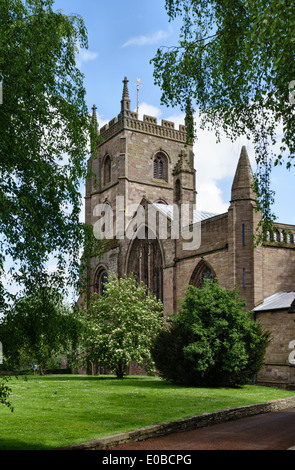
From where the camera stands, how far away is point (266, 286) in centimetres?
2858

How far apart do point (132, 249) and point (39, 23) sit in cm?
3359

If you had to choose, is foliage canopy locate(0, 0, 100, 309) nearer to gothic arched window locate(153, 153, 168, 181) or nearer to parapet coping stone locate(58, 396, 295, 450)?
parapet coping stone locate(58, 396, 295, 450)

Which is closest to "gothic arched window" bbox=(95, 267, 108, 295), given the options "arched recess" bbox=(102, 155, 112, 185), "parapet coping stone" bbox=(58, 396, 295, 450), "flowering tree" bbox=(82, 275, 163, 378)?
"arched recess" bbox=(102, 155, 112, 185)

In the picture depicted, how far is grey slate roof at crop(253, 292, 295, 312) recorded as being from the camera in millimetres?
25922

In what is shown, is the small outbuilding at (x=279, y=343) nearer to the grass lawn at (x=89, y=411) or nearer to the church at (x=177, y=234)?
the church at (x=177, y=234)

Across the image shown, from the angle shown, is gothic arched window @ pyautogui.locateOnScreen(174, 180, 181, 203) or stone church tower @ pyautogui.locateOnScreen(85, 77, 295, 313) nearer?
stone church tower @ pyautogui.locateOnScreen(85, 77, 295, 313)

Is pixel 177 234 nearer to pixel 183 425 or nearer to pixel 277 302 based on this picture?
pixel 277 302

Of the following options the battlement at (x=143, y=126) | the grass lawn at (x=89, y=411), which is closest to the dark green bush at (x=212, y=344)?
the grass lawn at (x=89, y=411)

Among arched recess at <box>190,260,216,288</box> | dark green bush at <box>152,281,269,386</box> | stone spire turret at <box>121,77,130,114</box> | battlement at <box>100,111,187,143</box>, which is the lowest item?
dark green bush at <box>152,281,269,386</box>

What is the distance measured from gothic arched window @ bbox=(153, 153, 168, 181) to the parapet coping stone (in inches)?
1469

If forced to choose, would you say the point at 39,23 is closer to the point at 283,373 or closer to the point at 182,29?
the point at 182,29

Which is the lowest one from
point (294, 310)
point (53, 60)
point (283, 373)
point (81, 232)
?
point (283, 373)

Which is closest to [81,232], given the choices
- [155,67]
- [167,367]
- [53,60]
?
[53,60]

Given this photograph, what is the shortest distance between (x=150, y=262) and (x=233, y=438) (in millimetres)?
28304
